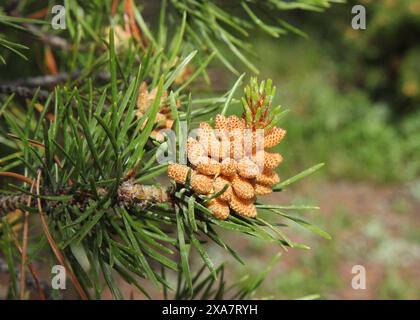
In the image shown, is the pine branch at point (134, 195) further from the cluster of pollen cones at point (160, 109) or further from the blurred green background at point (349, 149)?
the blurred green background at point (349, 149)

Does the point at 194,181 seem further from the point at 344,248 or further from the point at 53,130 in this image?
the point at 344,248

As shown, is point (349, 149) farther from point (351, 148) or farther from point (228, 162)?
point (228, 162)

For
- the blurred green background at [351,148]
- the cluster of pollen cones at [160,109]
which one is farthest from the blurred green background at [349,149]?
the cluster of pollen cones at [160,109]

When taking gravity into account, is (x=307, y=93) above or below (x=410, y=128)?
above

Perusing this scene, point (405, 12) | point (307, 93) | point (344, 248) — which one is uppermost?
point (405, 12)

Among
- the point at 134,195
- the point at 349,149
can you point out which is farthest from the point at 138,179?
the point at 349,149

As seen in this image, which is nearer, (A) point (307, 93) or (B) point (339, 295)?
(B) point (339, 295)

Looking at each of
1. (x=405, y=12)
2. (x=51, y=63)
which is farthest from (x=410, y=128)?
(x=51, y=63)
